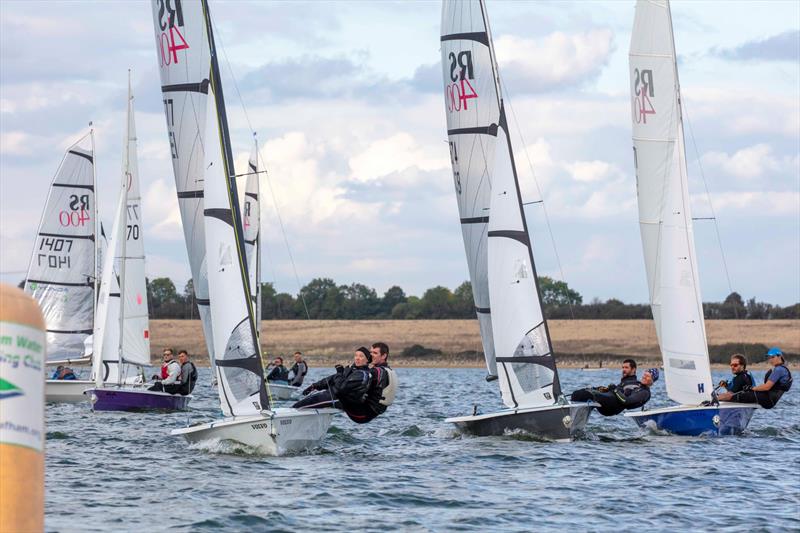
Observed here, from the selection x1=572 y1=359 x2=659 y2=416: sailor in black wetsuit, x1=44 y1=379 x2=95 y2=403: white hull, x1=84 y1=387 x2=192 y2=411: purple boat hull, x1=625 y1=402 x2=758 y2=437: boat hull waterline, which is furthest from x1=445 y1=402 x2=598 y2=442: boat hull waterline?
x1=44 y1=379 x2=95 y2=403: white hull

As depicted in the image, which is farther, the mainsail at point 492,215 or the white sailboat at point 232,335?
the mainsail at point 492,215

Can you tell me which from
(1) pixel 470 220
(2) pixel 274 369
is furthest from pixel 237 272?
(2) pixel 274 369

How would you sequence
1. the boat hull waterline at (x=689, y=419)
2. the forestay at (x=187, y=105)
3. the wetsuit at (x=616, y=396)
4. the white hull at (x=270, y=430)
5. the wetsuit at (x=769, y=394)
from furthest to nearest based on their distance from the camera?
the forestay at (x=187, y=105) → the wetsuit at (x=769, y=394) → the boat hull waterline at (x=689, y=419) → the wetsuit at (x=616, y=396) → the white hull at (x=270, y=430)

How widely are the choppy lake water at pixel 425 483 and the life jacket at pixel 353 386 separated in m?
0.90

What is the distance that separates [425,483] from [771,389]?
8695 mm

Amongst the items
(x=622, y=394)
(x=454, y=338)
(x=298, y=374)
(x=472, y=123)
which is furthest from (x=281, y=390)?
(x=454, y=338)

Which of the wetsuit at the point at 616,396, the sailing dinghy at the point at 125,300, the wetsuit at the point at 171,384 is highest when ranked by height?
the sailing dinghy at the point at 125,300

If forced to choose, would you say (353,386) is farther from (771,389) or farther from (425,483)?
(771,389)

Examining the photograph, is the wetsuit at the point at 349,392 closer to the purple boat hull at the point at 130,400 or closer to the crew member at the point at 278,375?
the purple boat hull at the point at 130,400

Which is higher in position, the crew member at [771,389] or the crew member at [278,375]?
the crew member at [278,375]

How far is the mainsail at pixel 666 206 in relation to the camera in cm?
2192

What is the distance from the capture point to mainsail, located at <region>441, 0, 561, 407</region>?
Result: 1962 centimetres

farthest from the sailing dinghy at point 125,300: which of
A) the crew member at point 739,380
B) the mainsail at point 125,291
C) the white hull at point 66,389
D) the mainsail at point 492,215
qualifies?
the crew member at point 739,380

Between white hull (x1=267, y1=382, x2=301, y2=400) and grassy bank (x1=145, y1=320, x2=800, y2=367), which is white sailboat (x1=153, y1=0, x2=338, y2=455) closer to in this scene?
white hull (x1=267, y1=382, x2=301, y2=400)
